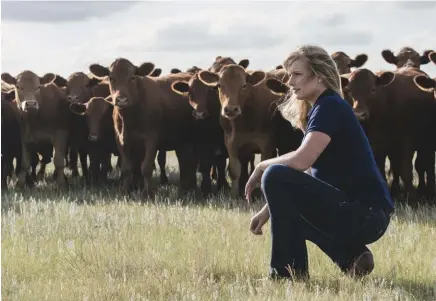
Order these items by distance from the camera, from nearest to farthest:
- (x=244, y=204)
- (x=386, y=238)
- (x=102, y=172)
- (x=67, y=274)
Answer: (x=67, y=274), (x=386, y=238), (x=244, y=204), (x=102, y=172)

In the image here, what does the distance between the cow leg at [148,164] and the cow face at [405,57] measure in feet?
18.4

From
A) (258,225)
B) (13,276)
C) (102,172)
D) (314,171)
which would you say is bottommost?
(102,172)

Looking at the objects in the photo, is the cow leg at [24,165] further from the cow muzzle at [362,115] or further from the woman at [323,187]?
the woman at [323,187]

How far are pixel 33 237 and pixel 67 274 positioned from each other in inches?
72.9

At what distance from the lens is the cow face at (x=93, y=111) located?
14312 millimetres

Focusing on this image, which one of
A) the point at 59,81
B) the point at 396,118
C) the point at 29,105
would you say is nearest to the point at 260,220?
the point at 396,118

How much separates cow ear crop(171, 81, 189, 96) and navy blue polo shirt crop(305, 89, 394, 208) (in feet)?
24.1

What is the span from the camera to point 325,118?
5547 mm

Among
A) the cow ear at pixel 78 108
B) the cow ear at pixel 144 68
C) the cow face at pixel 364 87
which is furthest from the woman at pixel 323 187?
the cow ear at pixel 78 108

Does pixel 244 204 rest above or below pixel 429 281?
below

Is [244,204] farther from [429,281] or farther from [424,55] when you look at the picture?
[424,55]

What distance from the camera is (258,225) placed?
19.3ft

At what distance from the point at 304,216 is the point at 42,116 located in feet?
32.3

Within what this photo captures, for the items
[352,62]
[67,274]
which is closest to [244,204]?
[67,274]
